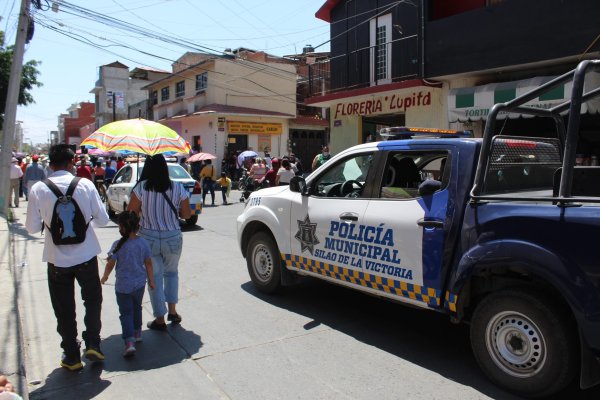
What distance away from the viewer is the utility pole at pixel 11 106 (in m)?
12.4

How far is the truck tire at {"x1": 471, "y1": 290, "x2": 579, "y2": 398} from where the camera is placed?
10.5 ft

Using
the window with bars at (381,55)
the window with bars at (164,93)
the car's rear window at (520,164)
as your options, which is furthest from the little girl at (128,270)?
the window with bars at (164,93)

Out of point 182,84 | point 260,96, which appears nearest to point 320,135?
point 260,96

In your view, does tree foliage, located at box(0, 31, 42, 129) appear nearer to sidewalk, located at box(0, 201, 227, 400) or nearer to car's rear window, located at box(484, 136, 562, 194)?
sidewalk, located at box(0, 201, 227, 400)

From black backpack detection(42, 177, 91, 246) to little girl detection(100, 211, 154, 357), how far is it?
18.4 inches

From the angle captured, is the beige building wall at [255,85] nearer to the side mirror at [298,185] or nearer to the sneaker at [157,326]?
the side mirror at [298,185]

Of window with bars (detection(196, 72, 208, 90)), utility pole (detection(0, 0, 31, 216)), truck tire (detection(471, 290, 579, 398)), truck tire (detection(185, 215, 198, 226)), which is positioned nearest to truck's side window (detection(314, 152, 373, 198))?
truck tire (detection(471, 290, 579, 398))

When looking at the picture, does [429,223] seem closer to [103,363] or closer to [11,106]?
[103,363]

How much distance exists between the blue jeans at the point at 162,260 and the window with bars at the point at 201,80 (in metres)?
24.7

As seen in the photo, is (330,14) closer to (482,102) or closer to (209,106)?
(482,102)

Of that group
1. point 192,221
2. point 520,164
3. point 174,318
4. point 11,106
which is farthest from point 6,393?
point 11,106

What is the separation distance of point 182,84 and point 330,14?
56.5 ft

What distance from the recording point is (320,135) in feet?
103

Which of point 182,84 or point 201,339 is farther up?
point 182,84
